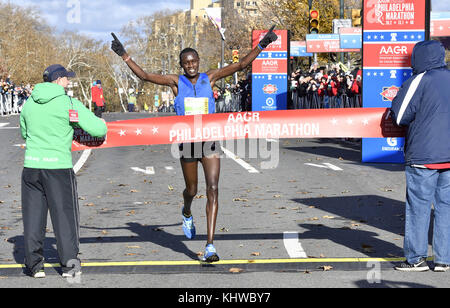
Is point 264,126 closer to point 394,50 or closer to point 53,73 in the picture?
point 53,73

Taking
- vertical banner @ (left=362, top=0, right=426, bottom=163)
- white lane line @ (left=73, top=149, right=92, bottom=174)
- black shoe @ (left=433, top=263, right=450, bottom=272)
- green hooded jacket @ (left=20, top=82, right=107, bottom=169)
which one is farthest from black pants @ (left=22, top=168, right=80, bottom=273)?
vertical banner @ (left=362, top=0, right=426, bottom=163)

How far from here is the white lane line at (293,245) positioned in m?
7.93

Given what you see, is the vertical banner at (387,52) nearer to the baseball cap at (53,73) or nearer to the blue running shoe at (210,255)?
the blue running shoe at (210,255)

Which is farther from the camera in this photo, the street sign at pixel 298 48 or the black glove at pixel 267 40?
the street sign at pixel 298 48

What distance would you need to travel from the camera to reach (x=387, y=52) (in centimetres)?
1814

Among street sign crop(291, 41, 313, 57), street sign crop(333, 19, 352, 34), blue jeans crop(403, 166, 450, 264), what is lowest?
blue jeans crop(403, 166, 450, 264)

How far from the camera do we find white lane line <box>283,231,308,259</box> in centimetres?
793

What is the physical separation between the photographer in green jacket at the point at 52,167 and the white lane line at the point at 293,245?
2.14 meters

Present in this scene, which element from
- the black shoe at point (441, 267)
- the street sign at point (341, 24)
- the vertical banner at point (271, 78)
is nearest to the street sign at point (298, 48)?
the street sign at point (341, 24)

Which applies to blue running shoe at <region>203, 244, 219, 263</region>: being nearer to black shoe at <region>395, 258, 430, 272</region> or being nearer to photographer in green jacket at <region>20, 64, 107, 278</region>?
photographer in green jacket at <region>20, 64, 107, 278</region>

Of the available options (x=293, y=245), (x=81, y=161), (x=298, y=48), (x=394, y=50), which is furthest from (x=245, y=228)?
(x=298, y=48)

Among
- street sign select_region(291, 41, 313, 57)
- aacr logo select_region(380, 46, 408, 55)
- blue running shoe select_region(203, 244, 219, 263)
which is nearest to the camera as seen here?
blue running shoe select_region(203, 244, 219, 263)

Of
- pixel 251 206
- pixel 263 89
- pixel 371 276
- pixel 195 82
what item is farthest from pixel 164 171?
pixel 263 89

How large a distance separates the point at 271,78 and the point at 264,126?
89.7 feet
